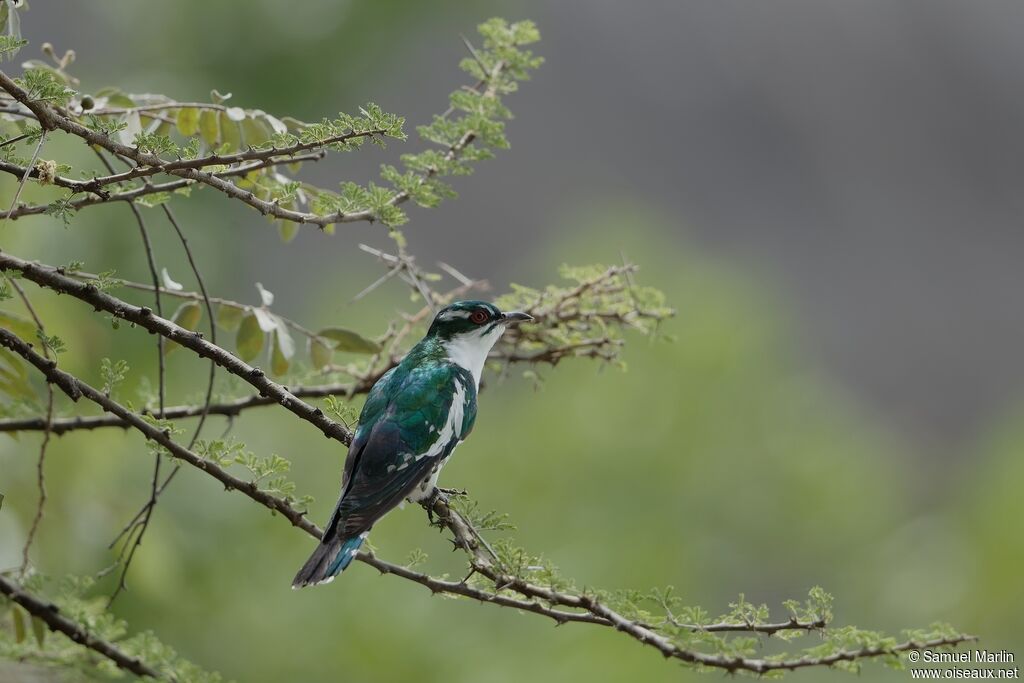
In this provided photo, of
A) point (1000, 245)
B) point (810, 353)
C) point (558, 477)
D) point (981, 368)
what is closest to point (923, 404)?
point (981, 368)

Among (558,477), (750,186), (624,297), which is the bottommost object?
(624,297)

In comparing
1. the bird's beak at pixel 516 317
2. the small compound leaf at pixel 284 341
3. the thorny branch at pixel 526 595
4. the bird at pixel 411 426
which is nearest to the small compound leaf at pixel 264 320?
the small compound leaf at pixel 284 341

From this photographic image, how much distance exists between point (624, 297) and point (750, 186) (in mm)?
13440

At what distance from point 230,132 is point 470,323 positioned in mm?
641

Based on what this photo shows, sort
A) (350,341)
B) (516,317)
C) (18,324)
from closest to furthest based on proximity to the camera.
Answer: (18,324) < (350,341) < (516,317)

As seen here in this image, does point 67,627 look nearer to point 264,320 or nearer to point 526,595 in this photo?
point 264,320

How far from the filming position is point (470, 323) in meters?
2.31

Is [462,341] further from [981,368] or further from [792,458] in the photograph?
[981,368]

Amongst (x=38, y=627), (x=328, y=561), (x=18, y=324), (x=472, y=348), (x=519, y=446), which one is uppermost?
(x=519, y=446)

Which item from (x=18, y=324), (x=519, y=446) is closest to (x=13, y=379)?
(x=18, y=324)

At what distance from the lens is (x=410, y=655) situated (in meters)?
6.01

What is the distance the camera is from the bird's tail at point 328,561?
1.71m

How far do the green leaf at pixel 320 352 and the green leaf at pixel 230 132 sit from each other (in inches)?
16.1

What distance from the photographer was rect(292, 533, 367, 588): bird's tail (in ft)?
5.60
